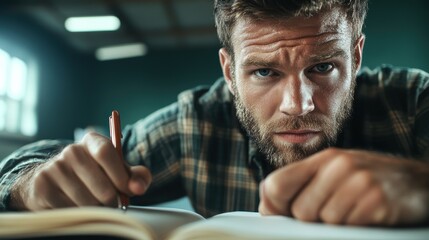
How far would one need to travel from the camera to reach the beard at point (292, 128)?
813 mm

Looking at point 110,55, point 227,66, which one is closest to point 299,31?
point 227,66

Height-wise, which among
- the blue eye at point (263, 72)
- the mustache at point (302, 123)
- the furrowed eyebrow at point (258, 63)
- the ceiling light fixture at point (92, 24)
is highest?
the ceiling light fixture at point (92, 24)

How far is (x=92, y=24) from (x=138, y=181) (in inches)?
200

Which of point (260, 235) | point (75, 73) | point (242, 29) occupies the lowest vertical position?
point (260, 235)

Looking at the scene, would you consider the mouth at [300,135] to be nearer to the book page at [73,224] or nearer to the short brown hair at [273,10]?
the short brown hair at [273,10]

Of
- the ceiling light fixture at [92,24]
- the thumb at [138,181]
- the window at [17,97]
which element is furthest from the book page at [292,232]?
the ceiling light fixture at [92,24]

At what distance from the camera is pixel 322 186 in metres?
0.38

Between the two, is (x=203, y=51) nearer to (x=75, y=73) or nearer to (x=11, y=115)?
(x=75, y=73)

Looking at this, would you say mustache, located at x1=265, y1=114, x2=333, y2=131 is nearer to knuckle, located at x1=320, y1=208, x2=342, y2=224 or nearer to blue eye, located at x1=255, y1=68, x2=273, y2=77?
blue eye, located at x1=255, y1=68, x2=273, y2=77

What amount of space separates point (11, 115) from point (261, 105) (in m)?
4.28

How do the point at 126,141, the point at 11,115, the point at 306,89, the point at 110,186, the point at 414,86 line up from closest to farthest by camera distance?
the point at 110,186 < the point at 306,89 < the point at 414,86 < the point at 126,141 < the point at 11,115

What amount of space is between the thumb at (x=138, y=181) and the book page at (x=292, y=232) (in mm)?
138

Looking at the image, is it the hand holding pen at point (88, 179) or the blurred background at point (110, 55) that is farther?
the blurred background at point (110, 55)

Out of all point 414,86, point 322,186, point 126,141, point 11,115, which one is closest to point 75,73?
point 11,115
